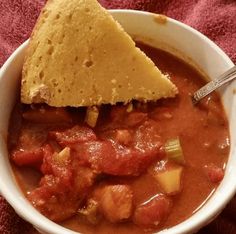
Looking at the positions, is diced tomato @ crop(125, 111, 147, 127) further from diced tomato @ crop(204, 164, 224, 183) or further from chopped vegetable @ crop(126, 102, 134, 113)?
diced tomato @ crop(204, 164, 224, 183)

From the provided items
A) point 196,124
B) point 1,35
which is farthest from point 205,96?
point 1,35

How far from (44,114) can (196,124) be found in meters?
0.44

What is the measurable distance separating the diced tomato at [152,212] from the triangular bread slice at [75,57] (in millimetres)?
318

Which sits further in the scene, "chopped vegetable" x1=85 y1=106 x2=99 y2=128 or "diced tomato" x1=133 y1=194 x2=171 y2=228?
"chopped vegetable" x1=85 y1=106 x2=99 y2=128

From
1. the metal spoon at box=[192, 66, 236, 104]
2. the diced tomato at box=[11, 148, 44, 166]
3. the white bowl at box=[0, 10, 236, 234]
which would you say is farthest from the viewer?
the metal spoon at box=[192, 66, 236, 104]

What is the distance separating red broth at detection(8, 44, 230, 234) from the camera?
145cm

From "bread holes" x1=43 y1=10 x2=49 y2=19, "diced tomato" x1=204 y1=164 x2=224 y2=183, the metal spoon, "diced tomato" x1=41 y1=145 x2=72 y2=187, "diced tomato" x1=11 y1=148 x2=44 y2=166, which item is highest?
"bread holes" x1=43 y1=10 x2=49 y2=19

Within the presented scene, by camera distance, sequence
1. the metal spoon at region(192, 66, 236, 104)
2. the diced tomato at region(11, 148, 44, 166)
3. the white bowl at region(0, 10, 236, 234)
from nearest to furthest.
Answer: the white bowl at region(0, 10, 236, 234)
the diced tomato at region(11, 148, 44, 166)
the metal spoon at region(192, 66, 236, 104)

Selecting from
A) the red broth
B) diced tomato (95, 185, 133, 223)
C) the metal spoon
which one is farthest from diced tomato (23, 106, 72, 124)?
the metal spoon

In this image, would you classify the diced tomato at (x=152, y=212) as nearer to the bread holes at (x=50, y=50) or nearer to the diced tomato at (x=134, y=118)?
the diced tomato at (x=134, y=118)

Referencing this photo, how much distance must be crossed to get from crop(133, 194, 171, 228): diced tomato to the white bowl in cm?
5

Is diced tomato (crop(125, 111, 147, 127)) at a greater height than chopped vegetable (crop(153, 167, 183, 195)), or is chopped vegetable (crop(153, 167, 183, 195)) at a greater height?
diced tomato (crop(125, 111, 147, 127))

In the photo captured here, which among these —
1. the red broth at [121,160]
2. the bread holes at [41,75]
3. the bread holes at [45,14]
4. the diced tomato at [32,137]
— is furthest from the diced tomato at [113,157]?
the bread holes at [45,14]

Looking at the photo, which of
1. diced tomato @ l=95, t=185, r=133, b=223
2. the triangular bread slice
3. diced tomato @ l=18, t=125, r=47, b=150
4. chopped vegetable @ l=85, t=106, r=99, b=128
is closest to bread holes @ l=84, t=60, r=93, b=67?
the triangular bread slice
